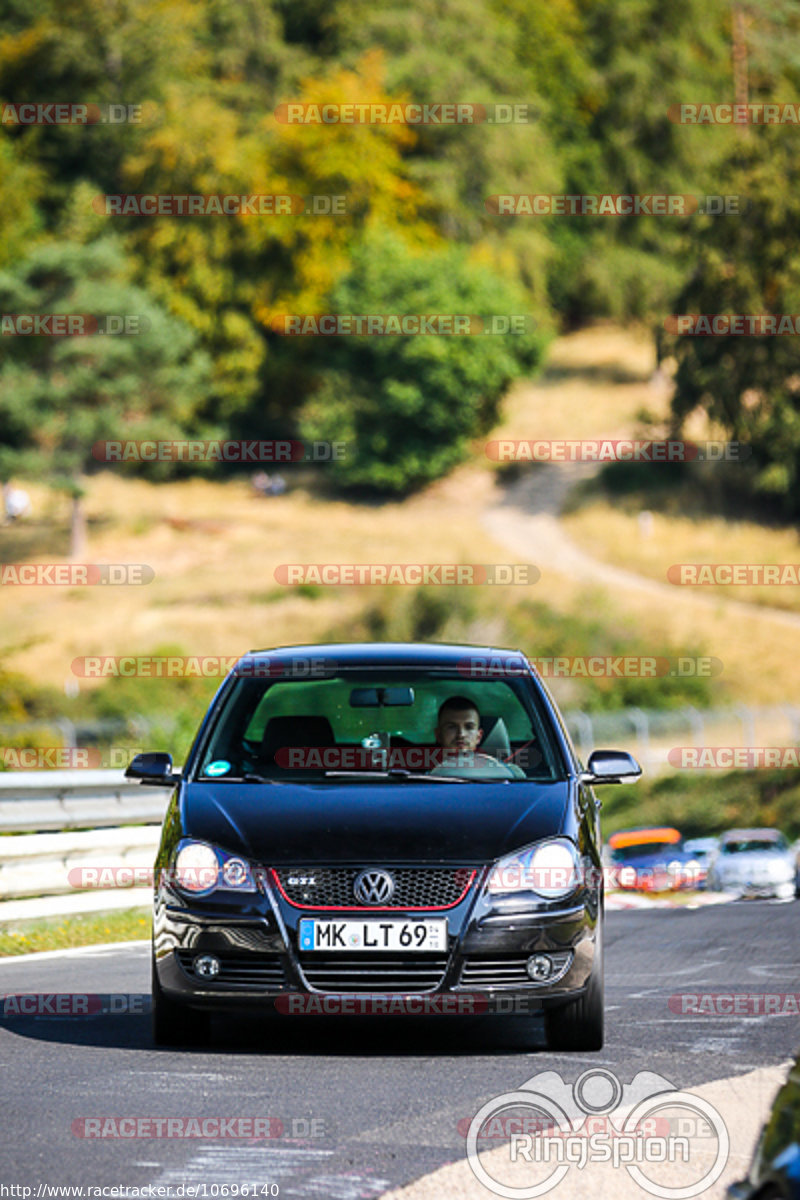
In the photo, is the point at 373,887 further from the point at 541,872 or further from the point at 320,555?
the point at 320,555

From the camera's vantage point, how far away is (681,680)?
2067 inches

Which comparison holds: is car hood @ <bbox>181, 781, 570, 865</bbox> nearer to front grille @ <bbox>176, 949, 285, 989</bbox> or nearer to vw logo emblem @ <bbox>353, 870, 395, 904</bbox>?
vw logo emblem @ <bbox>353, 870, 395, 904</bbox>

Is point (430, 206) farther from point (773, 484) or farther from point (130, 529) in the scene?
point (773, 484)

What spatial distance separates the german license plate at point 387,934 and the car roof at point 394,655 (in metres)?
1.83

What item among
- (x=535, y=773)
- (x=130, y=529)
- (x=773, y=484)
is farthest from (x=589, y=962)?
(x=130, y=529)

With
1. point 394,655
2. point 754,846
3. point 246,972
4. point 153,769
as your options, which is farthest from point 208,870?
point 754,846

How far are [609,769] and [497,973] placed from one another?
1.42 m

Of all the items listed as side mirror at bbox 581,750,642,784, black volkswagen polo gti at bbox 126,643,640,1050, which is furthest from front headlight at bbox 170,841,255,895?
side mirror at bbox 581,750,642,784

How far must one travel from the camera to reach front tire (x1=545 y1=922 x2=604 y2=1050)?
7500 mm

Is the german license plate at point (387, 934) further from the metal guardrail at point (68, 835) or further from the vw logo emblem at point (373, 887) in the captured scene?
the metal guardrail at point (68, 835)

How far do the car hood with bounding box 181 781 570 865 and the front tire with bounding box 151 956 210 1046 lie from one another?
0.66 meters

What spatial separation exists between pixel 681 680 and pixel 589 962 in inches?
1795

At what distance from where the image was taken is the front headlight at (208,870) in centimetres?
729

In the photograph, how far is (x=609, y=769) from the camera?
8375mm
